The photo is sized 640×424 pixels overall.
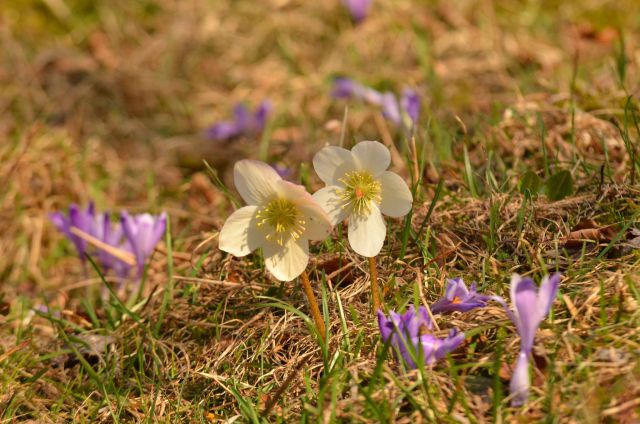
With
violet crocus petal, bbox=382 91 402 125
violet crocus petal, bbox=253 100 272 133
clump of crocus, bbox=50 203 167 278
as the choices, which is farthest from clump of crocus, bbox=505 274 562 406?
violet crocus petal, bbox=253 100 272 133

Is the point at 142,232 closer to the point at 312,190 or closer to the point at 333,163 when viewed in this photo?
the point at 312,190

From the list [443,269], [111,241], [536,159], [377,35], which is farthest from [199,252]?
[377,35]

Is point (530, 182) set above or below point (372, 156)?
below

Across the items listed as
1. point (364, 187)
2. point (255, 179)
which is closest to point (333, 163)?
point (364, 187)

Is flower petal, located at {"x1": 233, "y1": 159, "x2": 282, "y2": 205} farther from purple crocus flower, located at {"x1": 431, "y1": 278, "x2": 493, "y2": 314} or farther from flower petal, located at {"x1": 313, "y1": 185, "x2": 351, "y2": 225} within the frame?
purple crocus flower, located at {"x1": 431, "y1": 278, "x2": 493, "y2": 314}

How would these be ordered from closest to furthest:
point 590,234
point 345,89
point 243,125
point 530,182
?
point 590,234 < point 530,182 < point 243,125 < point 345,89

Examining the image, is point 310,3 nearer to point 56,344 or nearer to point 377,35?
point 377,35

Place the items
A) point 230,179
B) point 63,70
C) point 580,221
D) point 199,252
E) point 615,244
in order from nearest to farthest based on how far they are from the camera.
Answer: point 615,244 < point 580,221 < point 199,252 < point 230,179 < point 63,70
